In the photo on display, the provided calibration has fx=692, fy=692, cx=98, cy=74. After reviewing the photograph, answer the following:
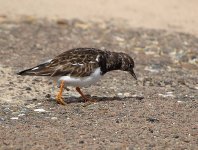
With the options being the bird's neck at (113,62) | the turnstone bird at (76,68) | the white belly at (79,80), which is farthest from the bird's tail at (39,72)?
the bird's neck at (113,62)

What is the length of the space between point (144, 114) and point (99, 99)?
1.38 m

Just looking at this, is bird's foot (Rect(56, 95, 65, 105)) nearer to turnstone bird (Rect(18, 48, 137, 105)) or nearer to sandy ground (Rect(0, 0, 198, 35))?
turnstone bird (Rect(18, 48, 137, 105))

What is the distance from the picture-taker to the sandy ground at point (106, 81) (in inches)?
338

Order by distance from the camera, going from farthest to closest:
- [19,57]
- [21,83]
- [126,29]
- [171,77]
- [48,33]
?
[126,29]
[48,33]
[19,57]
[171,77]
[21,83]

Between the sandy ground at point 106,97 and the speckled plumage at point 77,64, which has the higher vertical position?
the speckled plumage at point 77,64

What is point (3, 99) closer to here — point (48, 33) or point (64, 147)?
point (64, 147)

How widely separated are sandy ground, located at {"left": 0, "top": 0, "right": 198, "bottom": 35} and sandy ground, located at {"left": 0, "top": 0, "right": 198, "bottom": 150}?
0.10 ft

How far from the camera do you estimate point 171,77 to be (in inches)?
518

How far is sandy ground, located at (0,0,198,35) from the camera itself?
1941cm

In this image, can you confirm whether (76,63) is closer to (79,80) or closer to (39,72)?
(79,80)

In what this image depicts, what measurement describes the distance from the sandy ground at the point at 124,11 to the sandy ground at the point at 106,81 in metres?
0.03

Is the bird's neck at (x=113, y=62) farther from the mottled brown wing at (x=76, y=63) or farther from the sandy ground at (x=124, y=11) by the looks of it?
the sandy ground at (x=124, y=11)

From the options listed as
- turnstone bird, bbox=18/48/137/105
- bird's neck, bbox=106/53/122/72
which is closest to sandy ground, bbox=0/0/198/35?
bird's neck, bbox=106/53/122/72

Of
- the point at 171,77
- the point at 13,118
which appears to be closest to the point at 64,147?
the point at 13,118
